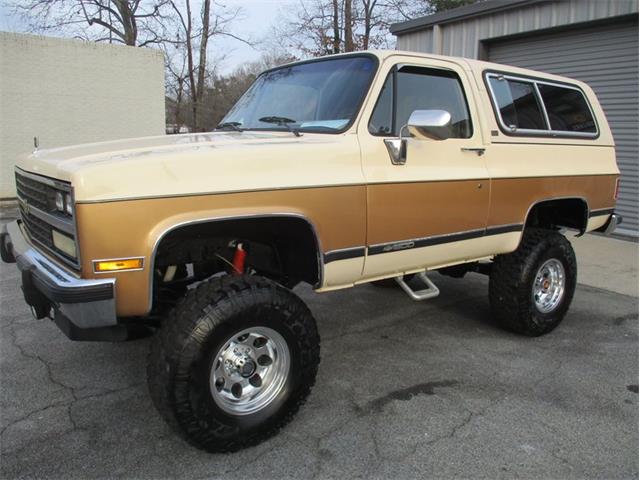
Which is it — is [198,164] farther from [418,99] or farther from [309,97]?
[418,99]

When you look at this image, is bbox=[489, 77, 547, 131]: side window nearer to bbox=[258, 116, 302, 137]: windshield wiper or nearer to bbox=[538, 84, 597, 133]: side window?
bbox=[538, 84, 597, 133]: side window

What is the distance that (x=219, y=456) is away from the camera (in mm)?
2844

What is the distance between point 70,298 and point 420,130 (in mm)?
2221

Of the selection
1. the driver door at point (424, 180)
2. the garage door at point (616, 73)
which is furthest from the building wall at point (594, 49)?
the driver door at point (424, 180)

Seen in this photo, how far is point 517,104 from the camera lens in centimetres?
442

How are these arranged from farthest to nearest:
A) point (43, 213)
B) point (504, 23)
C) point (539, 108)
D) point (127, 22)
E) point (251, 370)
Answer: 1. point (127, 22)
2. point (504, 23)
3. point (539, 108)
4. point (251, 370)
5. point (43, 213)

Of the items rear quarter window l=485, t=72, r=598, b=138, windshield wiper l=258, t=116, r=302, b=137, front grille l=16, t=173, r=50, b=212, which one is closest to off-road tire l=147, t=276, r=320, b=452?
front grille l=16, t=173, r=50, b=212

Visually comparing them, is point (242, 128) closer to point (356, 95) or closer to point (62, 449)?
point (356, 95)

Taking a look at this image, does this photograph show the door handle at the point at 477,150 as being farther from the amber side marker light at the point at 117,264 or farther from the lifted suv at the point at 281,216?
the amber side marker light at the point at 117,264

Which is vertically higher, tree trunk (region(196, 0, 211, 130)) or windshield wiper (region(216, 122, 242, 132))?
tree trunk (region(196, 0, 211, 130))

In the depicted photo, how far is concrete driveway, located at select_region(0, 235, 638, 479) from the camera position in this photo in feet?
9.18

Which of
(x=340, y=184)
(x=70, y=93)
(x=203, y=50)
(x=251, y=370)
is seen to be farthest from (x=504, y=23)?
(x=203, y=50)

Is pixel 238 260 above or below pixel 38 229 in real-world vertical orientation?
below

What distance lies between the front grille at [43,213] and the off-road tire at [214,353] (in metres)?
0.59
